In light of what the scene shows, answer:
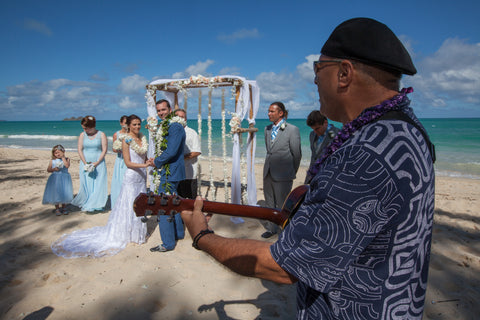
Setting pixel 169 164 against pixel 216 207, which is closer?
pixel 216 207

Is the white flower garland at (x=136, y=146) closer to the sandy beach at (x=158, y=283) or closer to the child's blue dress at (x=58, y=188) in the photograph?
the sandy beach at (x=158, y=283)

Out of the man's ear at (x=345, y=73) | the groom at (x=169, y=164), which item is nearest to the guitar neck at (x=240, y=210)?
the man's ear at (x=345, y=73)

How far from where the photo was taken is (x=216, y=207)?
1.58 meters

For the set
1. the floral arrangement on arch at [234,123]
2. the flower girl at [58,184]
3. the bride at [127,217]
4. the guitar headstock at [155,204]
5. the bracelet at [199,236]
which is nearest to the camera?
the bracelet at [199,236]

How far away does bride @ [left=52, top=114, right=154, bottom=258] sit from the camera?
4930 millimetres

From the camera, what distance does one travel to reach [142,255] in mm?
4578

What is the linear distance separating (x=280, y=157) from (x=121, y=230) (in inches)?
127

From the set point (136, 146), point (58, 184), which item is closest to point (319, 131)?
point (136, 146)

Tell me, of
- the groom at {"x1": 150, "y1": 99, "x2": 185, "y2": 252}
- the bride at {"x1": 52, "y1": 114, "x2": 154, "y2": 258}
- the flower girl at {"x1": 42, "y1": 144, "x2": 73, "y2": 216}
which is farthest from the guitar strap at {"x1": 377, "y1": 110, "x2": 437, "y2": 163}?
the flower girl at {"x1": 42, "y1": 144, "x2": 73, "y2": 216}

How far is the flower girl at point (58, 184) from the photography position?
6230 millimetres

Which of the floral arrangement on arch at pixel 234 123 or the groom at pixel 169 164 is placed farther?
the floral arrangement on arch at pixel 234 123

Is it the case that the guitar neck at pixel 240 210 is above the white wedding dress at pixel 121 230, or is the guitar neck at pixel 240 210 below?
above

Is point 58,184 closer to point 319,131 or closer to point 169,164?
point 169,164

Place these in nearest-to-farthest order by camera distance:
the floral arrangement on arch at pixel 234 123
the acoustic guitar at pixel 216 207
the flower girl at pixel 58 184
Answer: the acoustic guitar at pixel 216 207 < the floral arrangement on arch at pixel 234 123 < the flower girl at pixel 58 184
